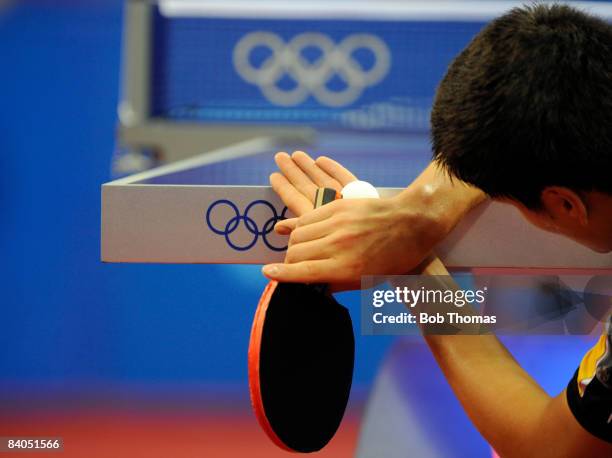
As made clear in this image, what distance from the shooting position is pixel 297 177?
1.22 meters

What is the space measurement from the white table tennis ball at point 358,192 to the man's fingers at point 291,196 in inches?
2.0

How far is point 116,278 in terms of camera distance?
4.61m

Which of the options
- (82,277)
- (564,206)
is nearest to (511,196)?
(564,206)

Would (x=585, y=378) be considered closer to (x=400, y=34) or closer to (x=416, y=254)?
(x=416, y=254)

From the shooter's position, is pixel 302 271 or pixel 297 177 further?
pixel 297 177

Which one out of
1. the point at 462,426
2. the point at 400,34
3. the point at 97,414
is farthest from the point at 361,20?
the point at 97,414

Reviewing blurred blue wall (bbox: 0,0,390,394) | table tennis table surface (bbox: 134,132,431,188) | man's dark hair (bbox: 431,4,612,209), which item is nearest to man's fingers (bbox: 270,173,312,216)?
man's dark hair (bbox: 431,4,612,209)

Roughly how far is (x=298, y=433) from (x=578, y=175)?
0.46 meters

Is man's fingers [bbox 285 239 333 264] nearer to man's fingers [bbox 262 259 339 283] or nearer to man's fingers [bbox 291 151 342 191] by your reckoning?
man's fingers [bbox 262 259 339 283]

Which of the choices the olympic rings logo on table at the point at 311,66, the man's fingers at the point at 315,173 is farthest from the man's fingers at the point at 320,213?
the olympic rings logo on table at the point at 311,66

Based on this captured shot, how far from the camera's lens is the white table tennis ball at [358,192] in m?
1.15

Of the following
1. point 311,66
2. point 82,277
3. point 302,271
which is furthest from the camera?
point 82,277

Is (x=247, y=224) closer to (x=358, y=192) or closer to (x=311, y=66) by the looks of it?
(x=358, y=192)

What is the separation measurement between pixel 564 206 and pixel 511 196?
59mm
